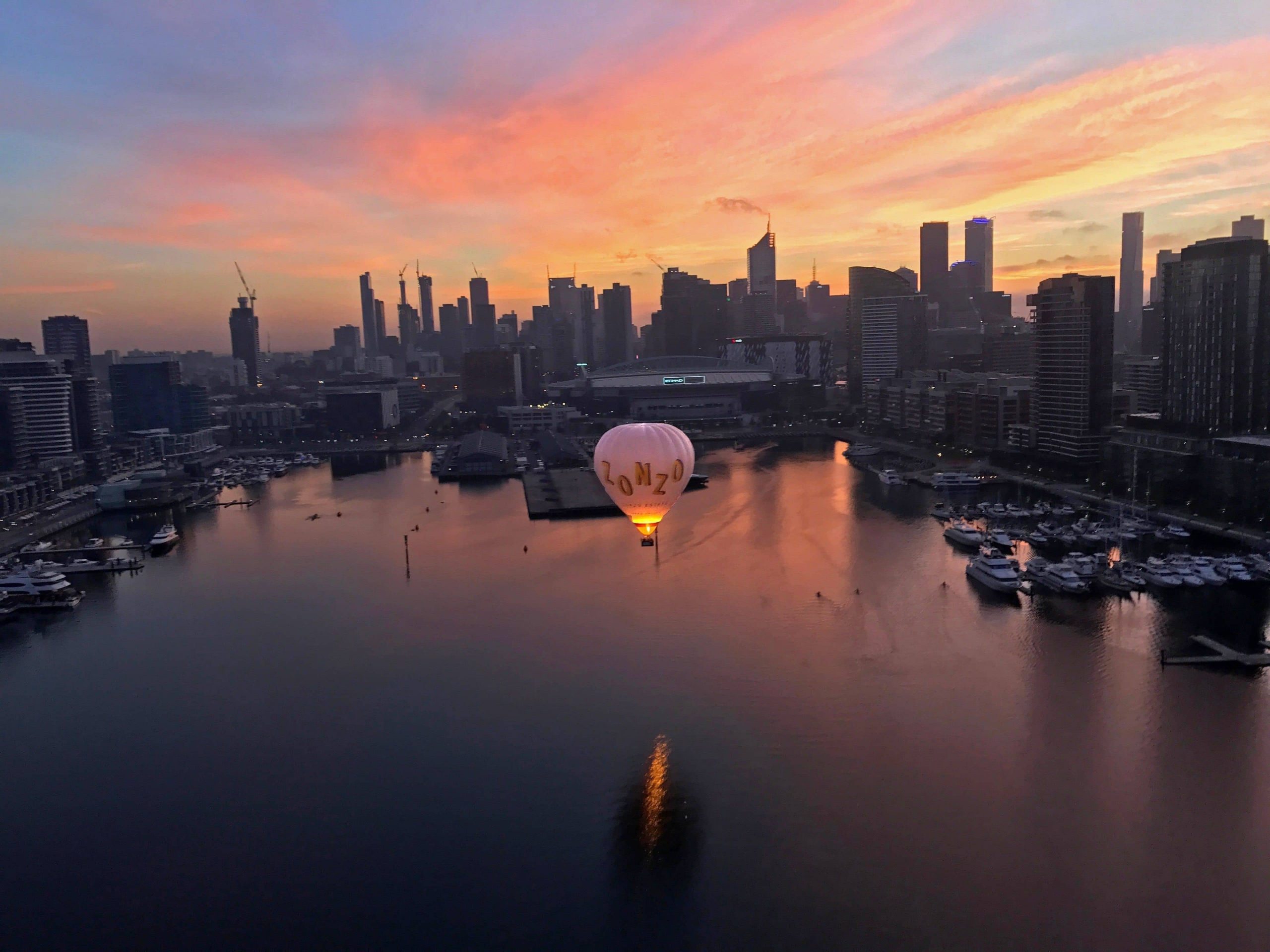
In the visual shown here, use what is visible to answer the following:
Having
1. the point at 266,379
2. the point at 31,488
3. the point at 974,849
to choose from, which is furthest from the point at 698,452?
the point at 266,379

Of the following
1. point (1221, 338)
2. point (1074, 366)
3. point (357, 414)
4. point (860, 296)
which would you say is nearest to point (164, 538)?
point (357, 414)

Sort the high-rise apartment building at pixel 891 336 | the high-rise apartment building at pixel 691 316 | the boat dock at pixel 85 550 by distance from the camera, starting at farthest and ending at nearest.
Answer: the high-rise apartment building at pixel 691 316 < the high-rise apartment building at pixel 891 336 < the boat dock at pixel 85 550

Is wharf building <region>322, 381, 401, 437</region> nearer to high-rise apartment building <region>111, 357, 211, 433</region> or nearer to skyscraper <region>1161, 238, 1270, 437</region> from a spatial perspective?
high-rise apartment building <region>111, 357, 211, 433</region>

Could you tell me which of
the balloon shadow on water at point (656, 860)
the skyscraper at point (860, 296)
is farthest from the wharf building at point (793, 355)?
the balloon shadow on water at point (656, 860)

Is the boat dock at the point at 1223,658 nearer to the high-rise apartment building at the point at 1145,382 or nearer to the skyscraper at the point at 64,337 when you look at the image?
the high-rise apartment building at the point at 1145,382

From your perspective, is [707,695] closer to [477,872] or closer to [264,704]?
[477,872]
